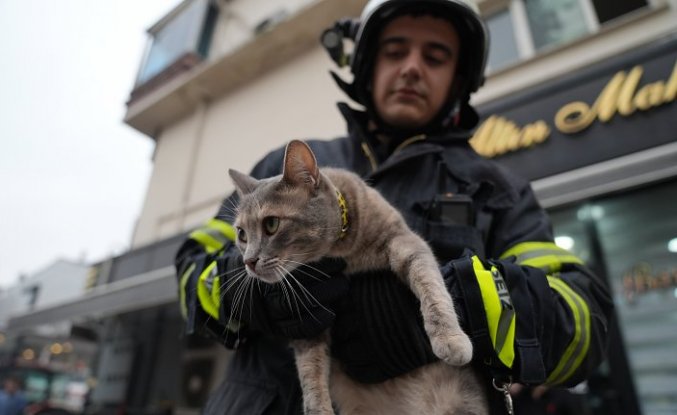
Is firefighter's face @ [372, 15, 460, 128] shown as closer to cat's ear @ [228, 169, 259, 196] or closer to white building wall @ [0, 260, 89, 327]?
cat's ear @ [228, 169, 259, 196]

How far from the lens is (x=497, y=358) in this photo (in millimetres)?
1390

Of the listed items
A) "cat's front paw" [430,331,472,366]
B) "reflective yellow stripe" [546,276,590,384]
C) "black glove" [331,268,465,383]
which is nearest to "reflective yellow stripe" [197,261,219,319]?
"black glove" [331,268,465,383]

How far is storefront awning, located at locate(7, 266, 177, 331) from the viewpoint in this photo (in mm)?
7203

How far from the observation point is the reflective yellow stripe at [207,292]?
5.47ft

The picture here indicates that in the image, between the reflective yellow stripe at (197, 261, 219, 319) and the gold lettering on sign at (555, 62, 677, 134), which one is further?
the gold lettering on sign at (555, 62, 677, 134)

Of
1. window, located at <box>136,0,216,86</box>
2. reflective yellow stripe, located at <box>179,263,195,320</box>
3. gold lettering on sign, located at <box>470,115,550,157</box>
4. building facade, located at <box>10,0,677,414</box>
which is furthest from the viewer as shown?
window, located at <box>136,0,216,86</box>

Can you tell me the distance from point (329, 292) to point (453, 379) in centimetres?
58

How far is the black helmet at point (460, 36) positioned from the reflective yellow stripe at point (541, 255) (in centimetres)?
91

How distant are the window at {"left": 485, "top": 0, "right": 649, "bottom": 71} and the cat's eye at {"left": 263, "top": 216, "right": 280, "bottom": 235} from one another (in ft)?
20.0

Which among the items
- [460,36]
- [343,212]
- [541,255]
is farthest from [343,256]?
[460,36]

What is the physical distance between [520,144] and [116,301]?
313 inches

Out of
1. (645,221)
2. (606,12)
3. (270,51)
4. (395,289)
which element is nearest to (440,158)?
(395,289)

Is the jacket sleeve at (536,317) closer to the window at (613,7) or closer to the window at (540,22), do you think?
the window at (540,22)

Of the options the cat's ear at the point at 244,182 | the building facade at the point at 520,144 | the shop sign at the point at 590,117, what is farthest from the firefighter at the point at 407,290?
the shop sign at the point at 590,117
